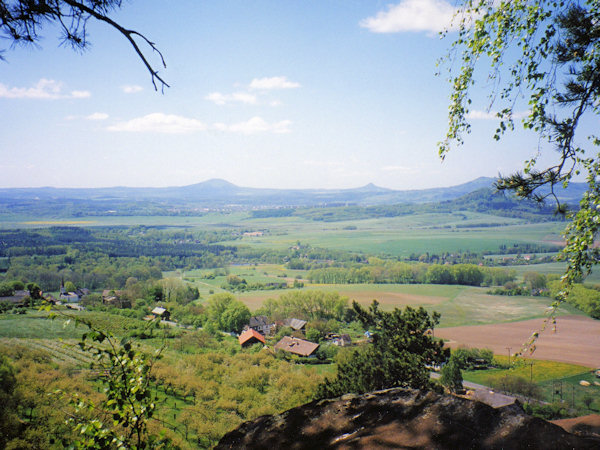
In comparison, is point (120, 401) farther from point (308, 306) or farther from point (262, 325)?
point (308, 306)

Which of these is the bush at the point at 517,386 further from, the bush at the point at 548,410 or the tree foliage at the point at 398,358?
the tree foliage at the point at 398,358

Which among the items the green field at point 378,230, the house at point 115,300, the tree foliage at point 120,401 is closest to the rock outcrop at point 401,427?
the tree foliage at point 120,401

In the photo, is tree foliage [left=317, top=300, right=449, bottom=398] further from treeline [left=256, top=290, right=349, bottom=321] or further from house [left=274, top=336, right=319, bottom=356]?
treeline [left=256, top=290, right=349, bottom=321]

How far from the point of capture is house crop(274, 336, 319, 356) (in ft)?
113

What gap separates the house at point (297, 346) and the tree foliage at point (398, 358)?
1816 cm

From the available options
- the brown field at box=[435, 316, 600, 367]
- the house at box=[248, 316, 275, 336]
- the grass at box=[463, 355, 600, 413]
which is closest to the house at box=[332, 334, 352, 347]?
the house at box=[248, 316, 275, 336]

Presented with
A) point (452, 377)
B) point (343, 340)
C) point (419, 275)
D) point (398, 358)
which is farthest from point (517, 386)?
point (419, 275)

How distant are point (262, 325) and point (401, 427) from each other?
4282 cm

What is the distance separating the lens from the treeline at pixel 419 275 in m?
63.6

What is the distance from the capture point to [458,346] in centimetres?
3222

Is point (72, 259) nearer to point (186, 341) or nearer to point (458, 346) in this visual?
point (186, 341)

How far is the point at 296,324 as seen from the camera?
43.1 m

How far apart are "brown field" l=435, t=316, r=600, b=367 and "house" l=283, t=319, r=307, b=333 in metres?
15.5

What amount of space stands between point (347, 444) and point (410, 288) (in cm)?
5994
